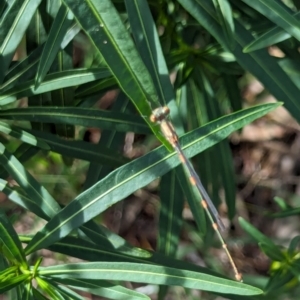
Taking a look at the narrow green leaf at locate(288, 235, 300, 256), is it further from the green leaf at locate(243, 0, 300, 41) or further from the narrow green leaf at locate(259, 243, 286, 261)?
the green leaf at locate(243, 0, 300, 41)

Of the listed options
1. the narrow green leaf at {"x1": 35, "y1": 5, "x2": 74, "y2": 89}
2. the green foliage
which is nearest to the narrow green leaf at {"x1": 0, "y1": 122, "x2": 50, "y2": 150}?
the green foliage

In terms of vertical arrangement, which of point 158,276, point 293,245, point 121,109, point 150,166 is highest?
point 121,109

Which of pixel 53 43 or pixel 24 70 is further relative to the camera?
pixel 24 70

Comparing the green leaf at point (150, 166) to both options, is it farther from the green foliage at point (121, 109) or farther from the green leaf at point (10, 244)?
the green leaf at point (10, 244)

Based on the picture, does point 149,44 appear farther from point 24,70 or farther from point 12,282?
point 12,282

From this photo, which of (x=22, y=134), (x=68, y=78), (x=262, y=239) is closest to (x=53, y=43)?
(x=68, y=78)

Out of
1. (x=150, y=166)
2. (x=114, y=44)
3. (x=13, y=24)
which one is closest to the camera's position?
(x=114, y=44)
